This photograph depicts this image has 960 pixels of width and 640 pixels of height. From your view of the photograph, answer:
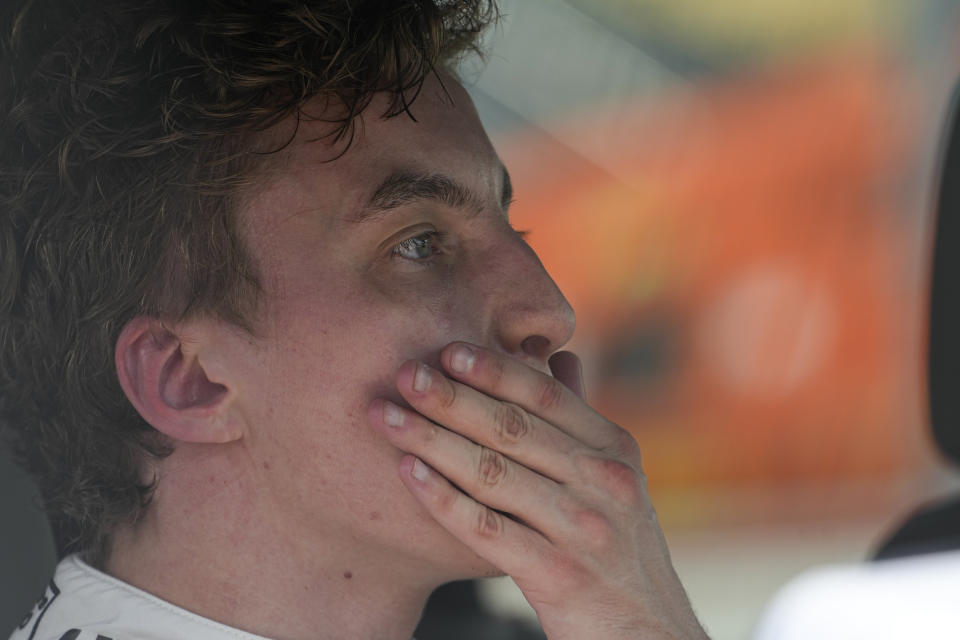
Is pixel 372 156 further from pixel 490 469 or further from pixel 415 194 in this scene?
pixel 490 469

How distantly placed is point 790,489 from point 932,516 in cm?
131

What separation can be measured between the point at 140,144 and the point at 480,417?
0.80 m

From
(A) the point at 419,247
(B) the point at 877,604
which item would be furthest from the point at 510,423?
(B) the point at 877,604

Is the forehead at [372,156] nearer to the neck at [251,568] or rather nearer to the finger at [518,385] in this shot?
the finger at [518,385]

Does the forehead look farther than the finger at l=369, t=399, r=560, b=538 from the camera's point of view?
Yes

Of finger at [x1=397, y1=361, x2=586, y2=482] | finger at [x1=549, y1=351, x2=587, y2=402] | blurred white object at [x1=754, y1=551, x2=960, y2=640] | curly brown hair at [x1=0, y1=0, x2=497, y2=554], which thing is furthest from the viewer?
blurred white object at [x1=754, y1=551, x2=960, y2=640]

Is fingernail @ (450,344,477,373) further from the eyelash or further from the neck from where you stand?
the neck

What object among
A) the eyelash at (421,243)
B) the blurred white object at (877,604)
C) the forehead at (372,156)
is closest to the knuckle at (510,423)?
the eyelash at (421,243)

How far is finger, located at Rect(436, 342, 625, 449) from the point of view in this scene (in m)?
1.81

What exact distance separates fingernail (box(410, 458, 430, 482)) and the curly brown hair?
0.42 metres

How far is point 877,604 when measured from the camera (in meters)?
2.72

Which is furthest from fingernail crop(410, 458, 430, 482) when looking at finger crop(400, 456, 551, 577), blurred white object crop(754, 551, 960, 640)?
blurred white object crop(754, 551, 960, 640)

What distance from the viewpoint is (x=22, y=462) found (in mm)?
2215

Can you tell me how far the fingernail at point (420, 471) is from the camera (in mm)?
1789
